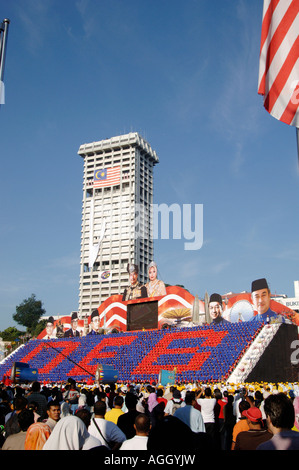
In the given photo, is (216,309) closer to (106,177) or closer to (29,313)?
(29,313)

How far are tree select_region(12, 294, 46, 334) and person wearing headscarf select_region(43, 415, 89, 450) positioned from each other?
107 m

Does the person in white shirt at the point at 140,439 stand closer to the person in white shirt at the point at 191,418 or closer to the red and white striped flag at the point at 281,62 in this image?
the person in white shirt at the point at 191,418

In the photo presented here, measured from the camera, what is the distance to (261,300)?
4097cm

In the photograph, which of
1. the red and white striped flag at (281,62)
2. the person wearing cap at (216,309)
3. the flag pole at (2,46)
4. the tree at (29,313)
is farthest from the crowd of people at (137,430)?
the tree at (29,313)

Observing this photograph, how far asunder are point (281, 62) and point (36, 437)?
802 cm

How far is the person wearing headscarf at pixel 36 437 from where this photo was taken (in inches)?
210

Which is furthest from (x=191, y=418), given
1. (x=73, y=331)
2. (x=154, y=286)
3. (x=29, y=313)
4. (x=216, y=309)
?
(x=29, y=313)

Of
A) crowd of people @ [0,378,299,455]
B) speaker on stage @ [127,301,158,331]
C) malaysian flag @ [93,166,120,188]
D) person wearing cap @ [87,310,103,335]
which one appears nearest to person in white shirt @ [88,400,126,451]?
crowd of people @ [0,378,299,455]

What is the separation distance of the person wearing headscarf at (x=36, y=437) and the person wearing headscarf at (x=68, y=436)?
71 cm

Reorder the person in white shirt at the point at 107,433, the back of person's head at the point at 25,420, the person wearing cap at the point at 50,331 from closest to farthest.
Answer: the person in white shirt at the point at 107,433 < the back of person's head at the point at 25,420 < the person wearing cap at the point at 50,331

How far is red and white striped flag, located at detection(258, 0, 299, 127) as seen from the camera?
316 inches

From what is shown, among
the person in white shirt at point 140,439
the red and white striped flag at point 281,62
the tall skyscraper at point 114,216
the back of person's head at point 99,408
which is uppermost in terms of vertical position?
the tall skyscraper at point 114,216
